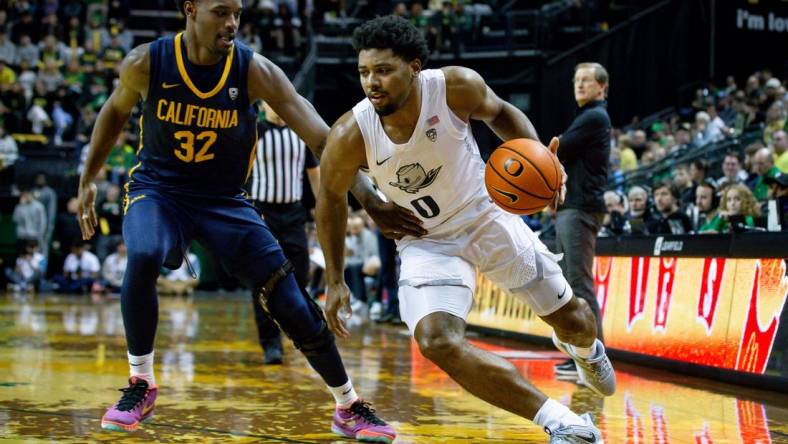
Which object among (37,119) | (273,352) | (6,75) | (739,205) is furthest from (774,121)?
(6,75)

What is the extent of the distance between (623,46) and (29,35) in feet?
42.1

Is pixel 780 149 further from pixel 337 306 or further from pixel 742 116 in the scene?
pixel 337 306

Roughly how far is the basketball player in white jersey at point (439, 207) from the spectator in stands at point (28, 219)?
1447 centimetres

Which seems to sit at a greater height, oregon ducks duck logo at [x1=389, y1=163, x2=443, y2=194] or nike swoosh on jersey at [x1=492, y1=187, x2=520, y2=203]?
oregon ducks duck logo at [x1=389, y1=163, x2=443, y2=194]

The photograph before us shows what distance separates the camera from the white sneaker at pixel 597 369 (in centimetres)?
533

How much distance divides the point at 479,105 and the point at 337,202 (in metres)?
0.76

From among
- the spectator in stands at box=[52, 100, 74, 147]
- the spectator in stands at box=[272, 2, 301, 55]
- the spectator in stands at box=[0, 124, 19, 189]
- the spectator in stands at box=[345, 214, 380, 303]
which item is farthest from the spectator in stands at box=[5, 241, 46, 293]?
the spectator in stands at box=[272, 2, 301, 55]

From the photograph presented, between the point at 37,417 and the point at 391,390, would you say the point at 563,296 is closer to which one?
the point at 391,390

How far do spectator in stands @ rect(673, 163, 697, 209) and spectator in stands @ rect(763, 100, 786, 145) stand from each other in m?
1.04

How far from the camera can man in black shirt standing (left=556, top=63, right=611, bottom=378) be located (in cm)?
680

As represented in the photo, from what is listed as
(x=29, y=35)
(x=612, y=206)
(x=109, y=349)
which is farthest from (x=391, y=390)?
(x=29, y=35)

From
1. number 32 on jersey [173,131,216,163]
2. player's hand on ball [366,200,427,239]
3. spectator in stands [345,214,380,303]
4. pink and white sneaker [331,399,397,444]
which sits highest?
number 32 on jersey [173,131,216,163]

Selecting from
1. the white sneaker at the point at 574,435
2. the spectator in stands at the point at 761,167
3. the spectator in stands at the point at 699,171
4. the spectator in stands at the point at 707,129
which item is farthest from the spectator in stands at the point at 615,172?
the white sneaker at the point at 574,435

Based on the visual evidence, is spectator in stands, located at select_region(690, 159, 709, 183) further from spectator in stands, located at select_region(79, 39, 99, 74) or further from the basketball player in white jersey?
spectator in stands, located at select_region(79, 39, 99, 74)
